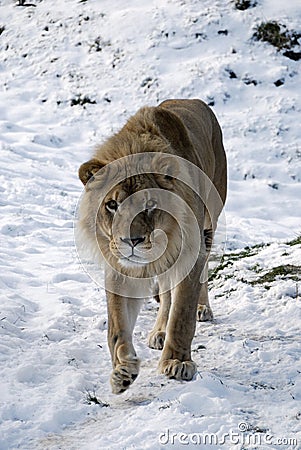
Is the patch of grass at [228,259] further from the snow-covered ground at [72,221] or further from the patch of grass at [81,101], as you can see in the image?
the patch of grass at [81,101]

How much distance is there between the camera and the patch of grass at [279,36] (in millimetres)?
15414

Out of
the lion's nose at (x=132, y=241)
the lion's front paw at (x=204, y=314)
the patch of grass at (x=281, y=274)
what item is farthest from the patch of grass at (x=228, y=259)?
the lion's nose at (x=132, y=241)

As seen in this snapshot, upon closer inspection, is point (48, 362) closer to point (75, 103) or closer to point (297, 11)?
point (75, 103)

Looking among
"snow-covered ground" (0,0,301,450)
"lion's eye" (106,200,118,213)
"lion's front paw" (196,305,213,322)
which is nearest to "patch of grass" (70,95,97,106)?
"snow-covered ground" (0,0,301,450)

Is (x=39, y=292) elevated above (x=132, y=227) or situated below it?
below

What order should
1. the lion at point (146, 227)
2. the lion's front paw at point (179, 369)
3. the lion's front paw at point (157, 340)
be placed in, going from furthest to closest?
the lion's front paw at point (157, 340) < the lion's front paw at point (179, 369) < the lion at point (146, 227)

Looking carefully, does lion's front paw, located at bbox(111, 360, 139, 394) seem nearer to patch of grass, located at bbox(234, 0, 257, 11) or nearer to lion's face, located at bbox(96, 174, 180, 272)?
lion's face, located at bbox(96, 174, 180, 272)

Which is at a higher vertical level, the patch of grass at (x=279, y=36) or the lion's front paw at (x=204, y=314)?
the lion's front paw at (x=204, y=314)

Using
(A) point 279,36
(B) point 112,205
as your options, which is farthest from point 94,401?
(A) point 279,36

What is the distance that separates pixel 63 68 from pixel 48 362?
12.6m

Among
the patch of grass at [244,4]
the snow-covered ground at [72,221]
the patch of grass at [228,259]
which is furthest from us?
the patch of grass at [244,4]

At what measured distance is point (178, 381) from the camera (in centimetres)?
421

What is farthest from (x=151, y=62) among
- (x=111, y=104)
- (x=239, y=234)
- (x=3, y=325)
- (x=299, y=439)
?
(x=299, y=439)

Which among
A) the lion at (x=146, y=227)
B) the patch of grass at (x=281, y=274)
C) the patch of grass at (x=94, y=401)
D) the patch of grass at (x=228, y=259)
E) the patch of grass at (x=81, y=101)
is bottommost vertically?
the patch of grass at (x=81, y=101)
